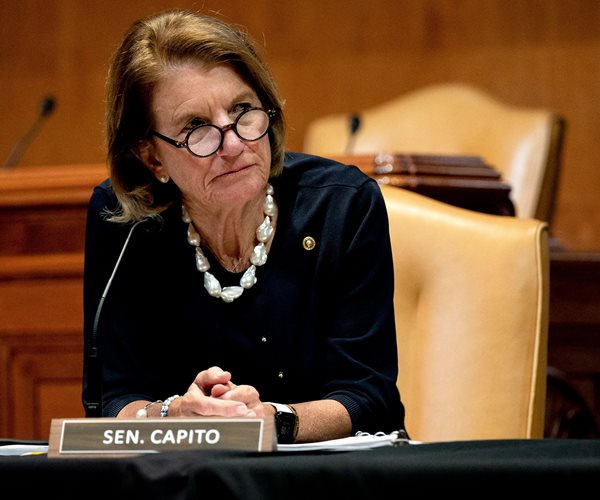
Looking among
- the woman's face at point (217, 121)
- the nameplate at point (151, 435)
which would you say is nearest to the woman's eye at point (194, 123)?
the woman's face at point (217, 121)

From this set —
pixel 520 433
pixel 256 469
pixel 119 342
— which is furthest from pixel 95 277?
pixel 256 469

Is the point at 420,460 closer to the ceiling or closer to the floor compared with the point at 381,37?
closer to the floor

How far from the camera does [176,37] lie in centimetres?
179

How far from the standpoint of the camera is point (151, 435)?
116 cm

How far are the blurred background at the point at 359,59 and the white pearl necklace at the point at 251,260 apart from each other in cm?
293

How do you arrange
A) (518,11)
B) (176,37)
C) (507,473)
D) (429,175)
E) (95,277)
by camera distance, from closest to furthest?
(507,473), (176,37), (95,277), (429,175), (518,11)

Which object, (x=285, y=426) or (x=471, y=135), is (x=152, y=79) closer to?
(x=285, y=426)

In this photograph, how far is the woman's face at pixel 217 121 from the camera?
176 centimetres

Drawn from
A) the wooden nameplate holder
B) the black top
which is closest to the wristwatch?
the black top

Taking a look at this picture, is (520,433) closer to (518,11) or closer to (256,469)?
(256,469)

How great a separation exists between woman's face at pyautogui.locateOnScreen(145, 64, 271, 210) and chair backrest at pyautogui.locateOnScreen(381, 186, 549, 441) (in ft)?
1.11

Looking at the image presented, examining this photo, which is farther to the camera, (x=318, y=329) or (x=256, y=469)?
(x=318, y=329)

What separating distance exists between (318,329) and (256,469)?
84 cm

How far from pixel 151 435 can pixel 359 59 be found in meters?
3.86
